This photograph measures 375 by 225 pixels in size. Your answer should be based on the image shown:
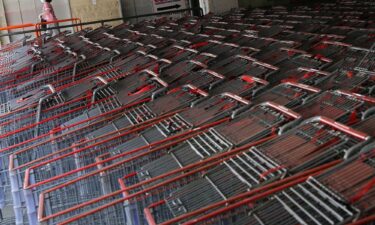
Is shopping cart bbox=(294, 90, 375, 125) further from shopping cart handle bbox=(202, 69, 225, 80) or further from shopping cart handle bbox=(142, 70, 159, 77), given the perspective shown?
shopping cart handle bbox=(142, 70, 159, 77)

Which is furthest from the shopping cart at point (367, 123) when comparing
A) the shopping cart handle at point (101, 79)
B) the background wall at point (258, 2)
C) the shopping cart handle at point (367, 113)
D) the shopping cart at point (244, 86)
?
the background wall at point (258, 2)

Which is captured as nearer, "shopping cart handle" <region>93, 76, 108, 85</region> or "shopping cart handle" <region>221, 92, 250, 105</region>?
"shopping cart handle" <region>221, 92, 250, 105</region>

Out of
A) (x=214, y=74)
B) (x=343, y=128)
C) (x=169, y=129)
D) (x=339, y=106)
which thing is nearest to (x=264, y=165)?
(x=343, y=128)

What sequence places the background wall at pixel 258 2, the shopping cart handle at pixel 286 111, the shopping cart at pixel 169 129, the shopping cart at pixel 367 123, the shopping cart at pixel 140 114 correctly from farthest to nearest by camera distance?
1. the background wall at pixel 258 2
2. the shopping cart at pixel 140 114
3. the shopping cart at pixel 169 129
4. the shopping cart handle at pixel 286 111
5. the shopping cart at pixel 367 123

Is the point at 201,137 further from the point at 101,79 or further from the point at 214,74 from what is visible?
the point at 101,79

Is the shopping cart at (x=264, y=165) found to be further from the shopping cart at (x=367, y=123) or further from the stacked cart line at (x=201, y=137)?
the shopping cart at (x=367, y=123)

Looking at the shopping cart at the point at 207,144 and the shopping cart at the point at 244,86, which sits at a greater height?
the shopping cart at the point at 244,86

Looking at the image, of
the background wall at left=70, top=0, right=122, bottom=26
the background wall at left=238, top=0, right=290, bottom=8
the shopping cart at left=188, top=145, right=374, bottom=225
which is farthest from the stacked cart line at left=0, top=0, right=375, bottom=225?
the background wall at left=70, top=0, right=122, bottom=26

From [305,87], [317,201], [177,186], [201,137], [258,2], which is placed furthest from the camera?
[258,2]

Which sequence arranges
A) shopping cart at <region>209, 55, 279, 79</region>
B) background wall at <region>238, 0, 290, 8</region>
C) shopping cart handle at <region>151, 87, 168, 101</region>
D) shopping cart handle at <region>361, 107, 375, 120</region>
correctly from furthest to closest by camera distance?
1. background wall at <region>238, 0, 290, 8</region>
2. shopping cart at <region>209, 55, 279, 79</region>
3. shopping cart handle at <region>151, 87, 168, 101</region>
4. shopping cart handle at <region>361, 107, 375, 120</region>

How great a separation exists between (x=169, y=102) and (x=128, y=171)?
1152 mm

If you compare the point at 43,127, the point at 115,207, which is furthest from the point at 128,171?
the point at 43,127

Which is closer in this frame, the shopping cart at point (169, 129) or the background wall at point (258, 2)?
the shopping cart at point (169, 129)

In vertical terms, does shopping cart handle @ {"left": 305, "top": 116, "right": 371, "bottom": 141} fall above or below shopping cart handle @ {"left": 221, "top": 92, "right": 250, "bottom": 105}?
below
